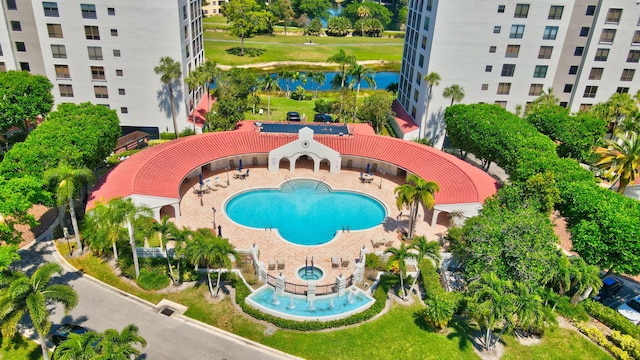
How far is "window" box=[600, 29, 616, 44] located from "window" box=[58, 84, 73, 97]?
273ft

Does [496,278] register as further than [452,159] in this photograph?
No

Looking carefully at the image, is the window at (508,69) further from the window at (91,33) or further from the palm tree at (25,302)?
the palm tree at (25,302)

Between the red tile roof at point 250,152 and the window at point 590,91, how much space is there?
30472mm

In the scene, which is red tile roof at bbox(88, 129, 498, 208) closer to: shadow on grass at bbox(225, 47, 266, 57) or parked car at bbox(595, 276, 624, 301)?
parked car at bbox(595, 276, 624, 301)

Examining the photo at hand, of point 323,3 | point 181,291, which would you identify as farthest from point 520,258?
point 323,3

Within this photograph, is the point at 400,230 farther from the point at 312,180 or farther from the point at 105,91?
the point at 105,91

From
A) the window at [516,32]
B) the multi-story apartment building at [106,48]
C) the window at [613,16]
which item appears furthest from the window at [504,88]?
the multi-story apartment building at [106,48]

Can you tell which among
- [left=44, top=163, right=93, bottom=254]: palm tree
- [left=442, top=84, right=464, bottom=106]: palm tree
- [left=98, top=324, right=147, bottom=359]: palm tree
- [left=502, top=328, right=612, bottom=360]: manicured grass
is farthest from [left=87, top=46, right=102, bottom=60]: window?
[left=502, top=328, right=612, bottom=360]: manicured grass

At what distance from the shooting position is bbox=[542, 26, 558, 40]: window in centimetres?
6569

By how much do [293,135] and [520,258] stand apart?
36690 millimetres

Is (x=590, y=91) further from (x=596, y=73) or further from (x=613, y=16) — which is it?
(x=613, y=16)

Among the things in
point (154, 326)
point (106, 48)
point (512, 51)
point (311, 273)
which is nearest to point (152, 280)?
point (154, 326)

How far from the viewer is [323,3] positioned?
625 feet

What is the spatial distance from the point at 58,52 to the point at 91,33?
237 inches
